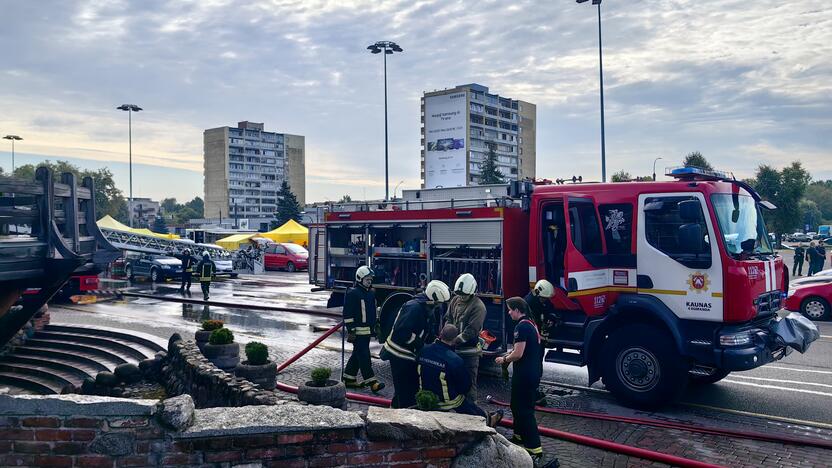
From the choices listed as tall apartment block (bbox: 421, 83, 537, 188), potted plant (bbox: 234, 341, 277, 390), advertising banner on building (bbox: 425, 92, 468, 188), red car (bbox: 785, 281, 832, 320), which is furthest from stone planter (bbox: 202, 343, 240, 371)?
advertising banner on building (bbox: 425, 92, 468, 188)

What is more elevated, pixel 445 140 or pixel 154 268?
pixel 445 140

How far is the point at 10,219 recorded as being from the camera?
6.72 metres

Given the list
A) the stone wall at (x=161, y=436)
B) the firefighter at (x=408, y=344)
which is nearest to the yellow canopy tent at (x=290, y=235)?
the firefighter at (x=408, y=344)

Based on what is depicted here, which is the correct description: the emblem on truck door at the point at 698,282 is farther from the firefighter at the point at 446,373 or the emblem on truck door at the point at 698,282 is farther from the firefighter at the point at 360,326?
the firefighter at the point at 360,326

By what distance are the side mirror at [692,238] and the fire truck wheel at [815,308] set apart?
10.1 meters

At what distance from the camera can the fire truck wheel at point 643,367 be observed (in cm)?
816

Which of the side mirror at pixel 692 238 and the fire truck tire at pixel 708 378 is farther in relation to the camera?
the fire truck tire at pixel 708 378

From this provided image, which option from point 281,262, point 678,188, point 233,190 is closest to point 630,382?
point 678,188

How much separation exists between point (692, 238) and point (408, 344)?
3.70 metres

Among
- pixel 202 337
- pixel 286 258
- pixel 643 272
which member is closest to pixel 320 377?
pixel 202 337

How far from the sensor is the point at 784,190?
156 feet

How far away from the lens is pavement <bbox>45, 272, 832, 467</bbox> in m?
6.71

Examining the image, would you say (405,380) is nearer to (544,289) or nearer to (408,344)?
(408,344)

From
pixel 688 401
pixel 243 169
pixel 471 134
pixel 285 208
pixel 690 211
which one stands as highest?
pixel 471 134
